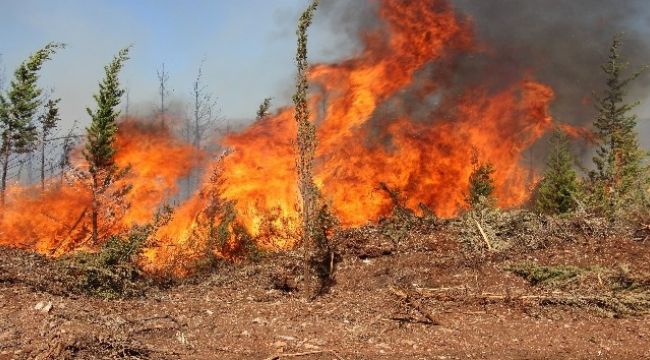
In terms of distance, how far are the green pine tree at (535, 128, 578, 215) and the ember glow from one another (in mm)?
7836

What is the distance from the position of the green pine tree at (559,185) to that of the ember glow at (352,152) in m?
7.84

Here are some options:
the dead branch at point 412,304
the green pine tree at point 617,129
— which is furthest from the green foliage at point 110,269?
the green pine tree at point 617,129

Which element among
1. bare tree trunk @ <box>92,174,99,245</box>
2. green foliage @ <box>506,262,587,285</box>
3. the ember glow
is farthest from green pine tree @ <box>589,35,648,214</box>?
bare tree trunk @ <box>92,174,99,245</box>

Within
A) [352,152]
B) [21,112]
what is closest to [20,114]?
[21,112]

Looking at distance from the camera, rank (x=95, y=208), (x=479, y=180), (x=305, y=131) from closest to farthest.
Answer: (x=305, y=131)
(x=95, y=208)
(x=479, y=180)

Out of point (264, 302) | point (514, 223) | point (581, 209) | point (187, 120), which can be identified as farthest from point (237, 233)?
point (187, 120)

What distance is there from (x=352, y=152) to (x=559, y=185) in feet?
64.3

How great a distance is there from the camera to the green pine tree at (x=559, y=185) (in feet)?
105

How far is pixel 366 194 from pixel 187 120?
4837cm

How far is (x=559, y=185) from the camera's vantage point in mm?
33094

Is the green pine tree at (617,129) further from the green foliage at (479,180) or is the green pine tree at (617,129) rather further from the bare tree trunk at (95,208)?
the bare tree trunk at (95,208)

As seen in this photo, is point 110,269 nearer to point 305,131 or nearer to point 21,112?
point 305,131

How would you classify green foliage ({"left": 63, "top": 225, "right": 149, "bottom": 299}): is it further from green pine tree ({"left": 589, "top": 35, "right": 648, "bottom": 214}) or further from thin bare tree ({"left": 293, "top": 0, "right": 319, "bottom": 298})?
green pine tree ({"left": 589, "top": 35, "right": 648, "bottom": 214})

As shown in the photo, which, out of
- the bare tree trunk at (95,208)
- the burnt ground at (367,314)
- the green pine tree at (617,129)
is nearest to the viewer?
the burnt ground at (367,314)
